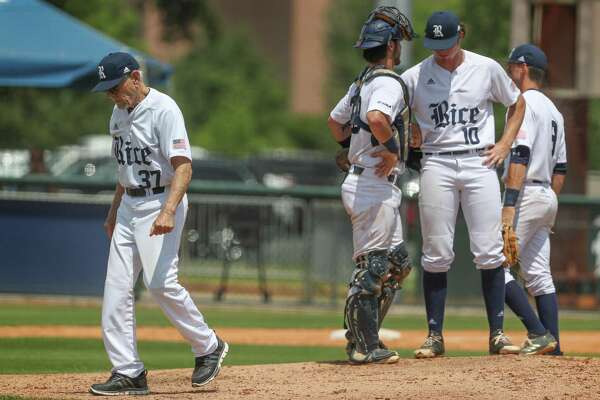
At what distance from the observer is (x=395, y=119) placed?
8172mm

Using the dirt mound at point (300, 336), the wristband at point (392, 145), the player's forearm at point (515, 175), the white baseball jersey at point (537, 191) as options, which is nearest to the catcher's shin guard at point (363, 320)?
the wristband at point (392, 145)

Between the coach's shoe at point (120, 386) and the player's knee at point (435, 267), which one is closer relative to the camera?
the coach's shoe at point (120, 386)

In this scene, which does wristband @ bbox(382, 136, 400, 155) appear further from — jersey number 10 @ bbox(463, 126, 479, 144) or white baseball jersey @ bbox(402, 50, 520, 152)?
jersey number 10 @ bbox(463, 126, 479, 144)

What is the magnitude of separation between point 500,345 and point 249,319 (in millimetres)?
6432

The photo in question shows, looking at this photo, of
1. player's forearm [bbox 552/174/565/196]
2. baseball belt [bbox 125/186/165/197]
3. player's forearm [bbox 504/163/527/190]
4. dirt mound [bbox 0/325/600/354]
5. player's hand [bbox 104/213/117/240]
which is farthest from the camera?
dirt mound [bbox 0/325/600/354]

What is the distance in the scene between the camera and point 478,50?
26094 millimetres

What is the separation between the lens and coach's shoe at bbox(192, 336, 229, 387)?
25.2ft

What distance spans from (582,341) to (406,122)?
4.90m

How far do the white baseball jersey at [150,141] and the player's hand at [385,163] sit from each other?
1.34 metres

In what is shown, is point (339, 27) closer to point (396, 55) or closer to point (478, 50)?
point (478, 50)

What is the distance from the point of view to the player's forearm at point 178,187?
7.32 m

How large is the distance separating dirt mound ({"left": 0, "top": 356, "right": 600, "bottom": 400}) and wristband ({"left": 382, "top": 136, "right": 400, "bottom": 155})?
4.54ft

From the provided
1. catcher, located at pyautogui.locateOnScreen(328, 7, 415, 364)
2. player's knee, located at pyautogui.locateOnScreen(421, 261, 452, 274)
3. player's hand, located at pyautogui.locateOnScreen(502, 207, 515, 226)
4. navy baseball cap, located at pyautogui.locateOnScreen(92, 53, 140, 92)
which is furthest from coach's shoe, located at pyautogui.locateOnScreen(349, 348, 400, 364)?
navy baseball cap, located at pyautogui.locateOnScreen(92, 53, 140, 92)

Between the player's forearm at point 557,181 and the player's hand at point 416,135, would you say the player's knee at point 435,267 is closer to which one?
the player's hand at point 416,135
